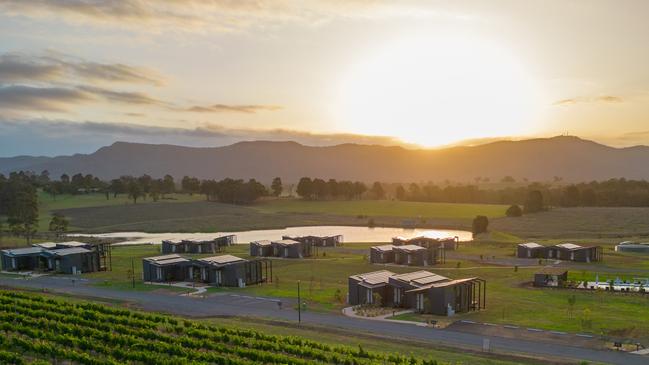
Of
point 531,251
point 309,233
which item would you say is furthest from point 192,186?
point 531,251

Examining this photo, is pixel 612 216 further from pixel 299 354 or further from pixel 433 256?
pixel 299 354

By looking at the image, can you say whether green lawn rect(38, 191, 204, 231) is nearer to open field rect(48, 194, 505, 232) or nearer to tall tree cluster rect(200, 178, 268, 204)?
open field rect(48, 194, 505, 232)

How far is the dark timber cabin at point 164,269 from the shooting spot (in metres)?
52.2

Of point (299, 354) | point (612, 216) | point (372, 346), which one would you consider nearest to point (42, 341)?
point (299, 354)

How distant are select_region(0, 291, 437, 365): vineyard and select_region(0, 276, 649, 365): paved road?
6218 millimetres

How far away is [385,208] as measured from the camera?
5896 inches

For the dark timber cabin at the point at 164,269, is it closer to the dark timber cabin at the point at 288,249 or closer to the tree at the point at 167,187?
the dark timber cabin at the point at 288,249

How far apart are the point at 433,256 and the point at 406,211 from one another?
262ft

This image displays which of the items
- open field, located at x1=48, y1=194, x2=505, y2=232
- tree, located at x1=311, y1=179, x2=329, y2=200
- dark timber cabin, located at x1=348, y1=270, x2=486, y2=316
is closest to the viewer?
dark timber cabin, located at x1=348, y1=270, x2=486, y2=316

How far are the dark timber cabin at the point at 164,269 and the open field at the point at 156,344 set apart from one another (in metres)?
19.1

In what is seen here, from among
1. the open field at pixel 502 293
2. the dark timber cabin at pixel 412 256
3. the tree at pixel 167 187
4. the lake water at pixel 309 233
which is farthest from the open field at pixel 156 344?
the tree at pixel 167 187

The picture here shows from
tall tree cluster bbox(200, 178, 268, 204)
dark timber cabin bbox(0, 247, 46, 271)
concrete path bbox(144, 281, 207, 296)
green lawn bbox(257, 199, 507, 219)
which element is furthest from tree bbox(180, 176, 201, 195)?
concrete path bbox(144, 281, 207, 296)

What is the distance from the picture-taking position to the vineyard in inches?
979

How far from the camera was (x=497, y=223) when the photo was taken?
360 feet
